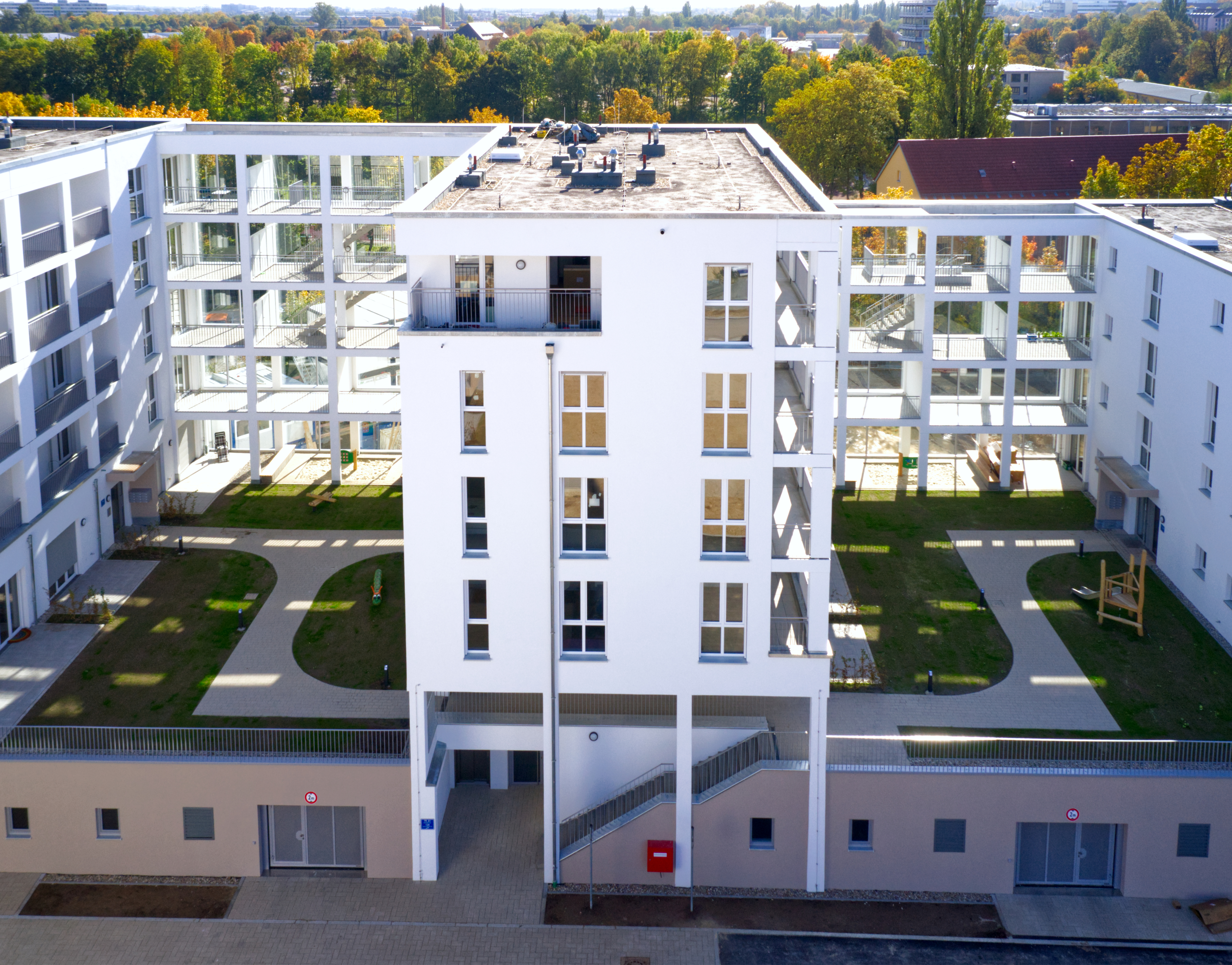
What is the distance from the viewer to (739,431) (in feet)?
86.7

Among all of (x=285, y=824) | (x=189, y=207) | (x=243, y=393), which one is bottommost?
(x=285, y=824)

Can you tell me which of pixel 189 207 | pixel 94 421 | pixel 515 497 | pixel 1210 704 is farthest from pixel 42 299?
pixel 1210 704

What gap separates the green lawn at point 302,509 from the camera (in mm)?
44344

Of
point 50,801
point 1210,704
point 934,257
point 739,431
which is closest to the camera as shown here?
point 739,431

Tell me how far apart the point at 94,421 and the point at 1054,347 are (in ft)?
104

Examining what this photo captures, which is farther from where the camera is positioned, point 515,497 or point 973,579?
point 973,579

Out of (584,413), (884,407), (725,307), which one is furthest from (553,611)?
(884,407)

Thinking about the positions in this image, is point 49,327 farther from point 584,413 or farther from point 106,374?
point 584,413

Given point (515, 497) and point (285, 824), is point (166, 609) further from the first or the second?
point (515, 497)

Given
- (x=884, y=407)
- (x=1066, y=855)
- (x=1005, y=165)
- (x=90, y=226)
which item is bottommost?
(x=1066, y=855)

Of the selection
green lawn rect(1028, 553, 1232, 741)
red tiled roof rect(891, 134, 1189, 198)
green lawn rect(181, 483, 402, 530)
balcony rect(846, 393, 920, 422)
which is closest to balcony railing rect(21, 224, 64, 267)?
green lawn rect(181, 483, 402, 530)

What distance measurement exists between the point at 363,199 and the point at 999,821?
30204 mm

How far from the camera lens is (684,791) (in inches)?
1095

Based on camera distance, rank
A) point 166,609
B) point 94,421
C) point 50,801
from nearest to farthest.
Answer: point 50,801 < point 166,609 < point 94,421
